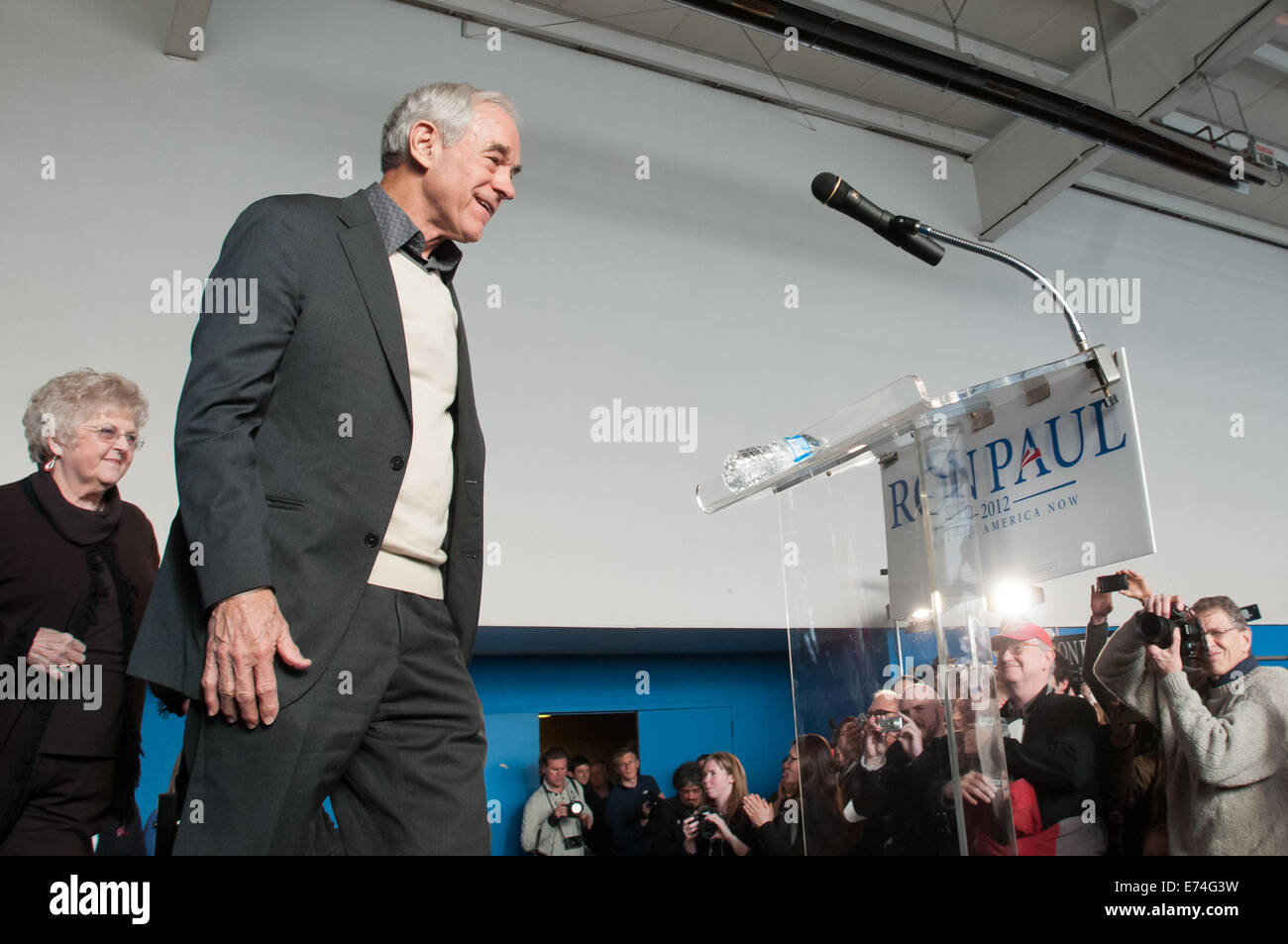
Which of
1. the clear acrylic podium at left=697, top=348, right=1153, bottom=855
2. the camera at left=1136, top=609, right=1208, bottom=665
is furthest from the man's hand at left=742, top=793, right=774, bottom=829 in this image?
the clear acrylic podium at left=697, top=348, right=1153, bottom=855

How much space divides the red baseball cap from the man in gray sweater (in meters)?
0.43

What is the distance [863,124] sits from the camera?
5.80m

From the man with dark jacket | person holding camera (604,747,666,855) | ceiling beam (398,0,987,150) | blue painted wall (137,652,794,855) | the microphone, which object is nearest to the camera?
the microphone

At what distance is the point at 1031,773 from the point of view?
3072 mm

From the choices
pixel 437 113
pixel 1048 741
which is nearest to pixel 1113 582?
pixel 1048 741

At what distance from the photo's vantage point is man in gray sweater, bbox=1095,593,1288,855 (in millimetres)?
2357

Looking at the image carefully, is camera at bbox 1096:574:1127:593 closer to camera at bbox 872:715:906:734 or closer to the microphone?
the microphone

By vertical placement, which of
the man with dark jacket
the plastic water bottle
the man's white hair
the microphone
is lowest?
the man with dark jacket

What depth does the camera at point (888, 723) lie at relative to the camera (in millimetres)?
1579

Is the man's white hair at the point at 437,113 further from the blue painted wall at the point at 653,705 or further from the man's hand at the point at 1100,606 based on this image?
the blue painted wall at the point at 653,705

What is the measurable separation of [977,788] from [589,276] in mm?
3487
